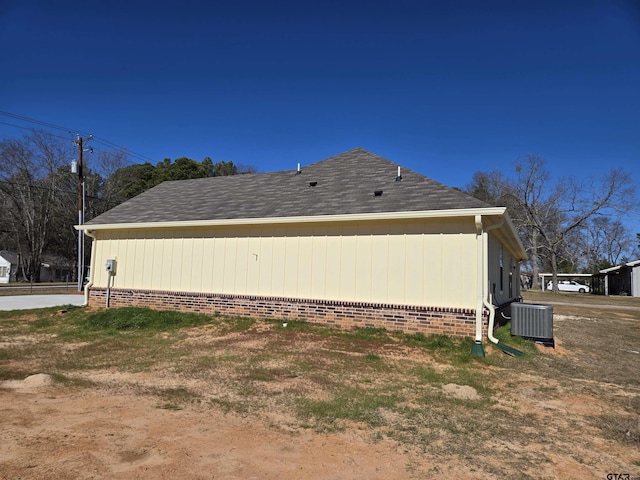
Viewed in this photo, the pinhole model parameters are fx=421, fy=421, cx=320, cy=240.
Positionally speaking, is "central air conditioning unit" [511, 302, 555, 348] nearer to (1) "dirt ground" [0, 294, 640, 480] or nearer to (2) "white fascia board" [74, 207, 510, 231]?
(2) "white fascia board" [74, 207, 510, 231]

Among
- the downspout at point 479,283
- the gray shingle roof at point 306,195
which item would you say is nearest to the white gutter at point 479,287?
the downspout at point 479,283

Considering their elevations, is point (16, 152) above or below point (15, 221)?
above

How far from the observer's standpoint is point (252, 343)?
27.0 feet

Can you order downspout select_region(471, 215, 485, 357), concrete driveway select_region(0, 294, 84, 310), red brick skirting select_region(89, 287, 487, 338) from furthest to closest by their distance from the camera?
concrete driveway select_region(0, 294, 84, 310), red brick skirting select_region(89, 287, 487, 338), downspout select_region(471, 215, 485, 357)

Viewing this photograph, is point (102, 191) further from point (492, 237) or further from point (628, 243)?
point (628, 243)

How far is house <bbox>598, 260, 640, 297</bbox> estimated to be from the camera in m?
37.2

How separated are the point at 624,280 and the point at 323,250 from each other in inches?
1739

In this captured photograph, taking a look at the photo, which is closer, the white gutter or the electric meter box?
the white gutter

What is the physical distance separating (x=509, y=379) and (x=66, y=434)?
18.3 feet

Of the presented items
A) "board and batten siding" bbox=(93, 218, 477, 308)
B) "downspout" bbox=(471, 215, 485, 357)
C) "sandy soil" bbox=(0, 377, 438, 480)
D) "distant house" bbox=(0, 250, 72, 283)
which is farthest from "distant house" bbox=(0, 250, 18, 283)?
"downspout" bbox=(471, 215, 485, 357)

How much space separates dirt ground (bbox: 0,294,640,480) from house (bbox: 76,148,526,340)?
359 cm

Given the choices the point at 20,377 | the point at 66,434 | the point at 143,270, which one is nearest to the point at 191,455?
the point at 66,434

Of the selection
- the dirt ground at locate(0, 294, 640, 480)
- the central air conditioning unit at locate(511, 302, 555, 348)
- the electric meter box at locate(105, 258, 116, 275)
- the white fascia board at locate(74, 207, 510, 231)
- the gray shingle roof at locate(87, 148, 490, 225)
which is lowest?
the dirt ground at locate(0, 294, 640, 480)

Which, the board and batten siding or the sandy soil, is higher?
the board and batten siding
